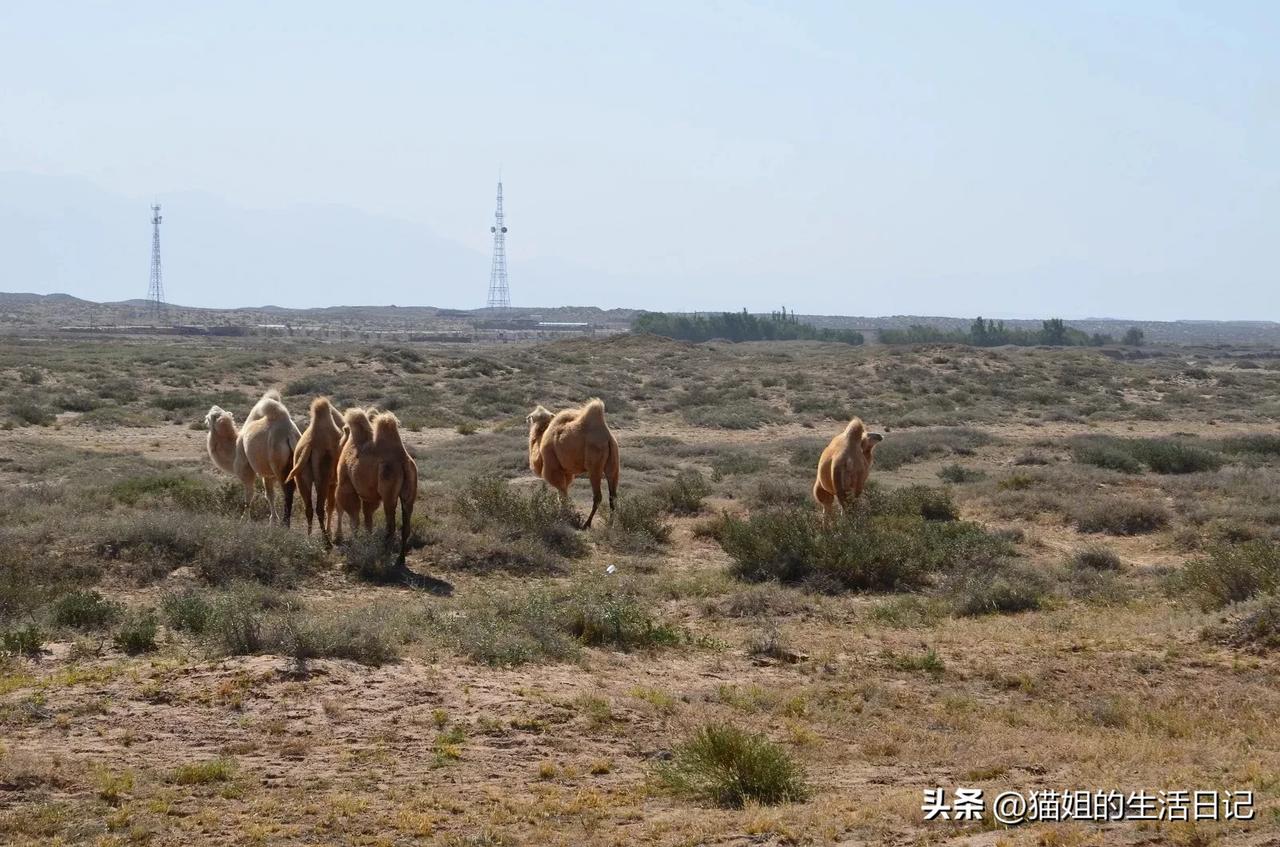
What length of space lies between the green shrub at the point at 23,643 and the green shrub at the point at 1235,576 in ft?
31.3

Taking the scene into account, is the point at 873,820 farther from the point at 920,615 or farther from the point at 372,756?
the point at 920,615

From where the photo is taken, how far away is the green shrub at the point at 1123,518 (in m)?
16.7

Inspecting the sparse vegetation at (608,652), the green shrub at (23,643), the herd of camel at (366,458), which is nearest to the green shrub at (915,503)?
the sparse vegetation at (608,652)

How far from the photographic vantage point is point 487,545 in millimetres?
13781

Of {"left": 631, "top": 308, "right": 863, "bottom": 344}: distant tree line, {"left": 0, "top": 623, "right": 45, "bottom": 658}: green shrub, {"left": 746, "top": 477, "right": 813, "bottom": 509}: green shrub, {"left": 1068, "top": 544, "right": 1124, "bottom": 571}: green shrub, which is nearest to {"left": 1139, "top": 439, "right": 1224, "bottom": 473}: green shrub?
{"left": 746, "top": 477, "right": 813, "bottom": 509}: green shrub

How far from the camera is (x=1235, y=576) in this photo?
36.7 feet

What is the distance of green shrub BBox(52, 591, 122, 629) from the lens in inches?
381

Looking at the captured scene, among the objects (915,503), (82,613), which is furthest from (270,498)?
(915,503)

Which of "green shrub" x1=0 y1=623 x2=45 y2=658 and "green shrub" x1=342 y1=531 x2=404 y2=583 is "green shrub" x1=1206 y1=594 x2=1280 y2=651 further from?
"green shrub" x1=0 y1=623 x2=45 y2=658

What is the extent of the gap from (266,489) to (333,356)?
34.6 m

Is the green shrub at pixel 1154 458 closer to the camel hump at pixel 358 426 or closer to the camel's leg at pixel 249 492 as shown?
the camel hump at pixel 358 426

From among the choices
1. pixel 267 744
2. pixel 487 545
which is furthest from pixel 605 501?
pixel 267 744

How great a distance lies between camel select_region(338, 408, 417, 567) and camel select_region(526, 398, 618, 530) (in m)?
3.50
